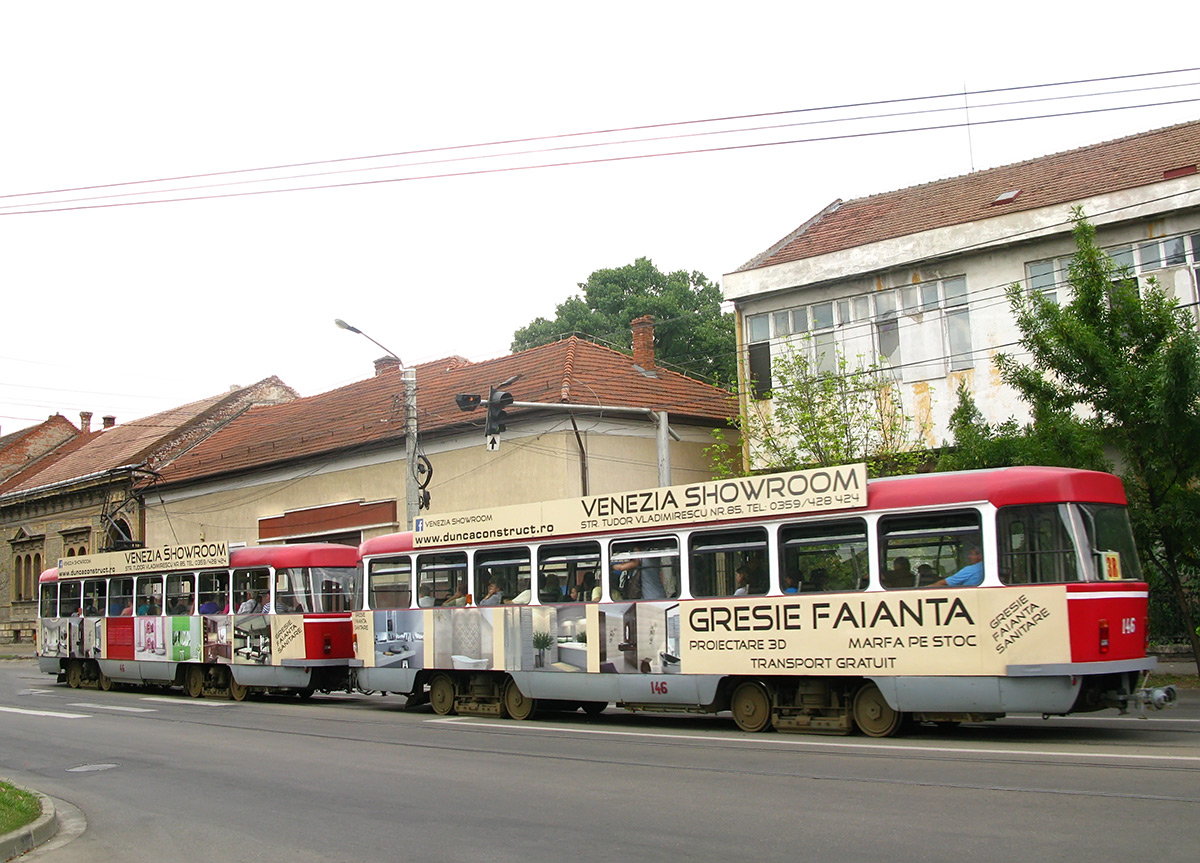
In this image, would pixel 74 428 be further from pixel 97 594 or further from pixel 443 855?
pixel 443 855

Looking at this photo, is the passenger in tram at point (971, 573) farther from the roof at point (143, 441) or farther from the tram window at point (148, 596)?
the roof at point (143, 441)

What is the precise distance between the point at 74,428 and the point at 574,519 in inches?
2175

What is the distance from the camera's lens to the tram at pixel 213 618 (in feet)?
71.4

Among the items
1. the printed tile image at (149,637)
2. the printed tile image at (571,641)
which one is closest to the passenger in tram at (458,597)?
the printed tile image at (571,641)

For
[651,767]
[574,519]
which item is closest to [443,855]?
[651,767]

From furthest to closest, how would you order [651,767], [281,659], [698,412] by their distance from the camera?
[698,412] → [281,659] → [651,767]

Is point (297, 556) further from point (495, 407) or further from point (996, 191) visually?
point (996, 191)

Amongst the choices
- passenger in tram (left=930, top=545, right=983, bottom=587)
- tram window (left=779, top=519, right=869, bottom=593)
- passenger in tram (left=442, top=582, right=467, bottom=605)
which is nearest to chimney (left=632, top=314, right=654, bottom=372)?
passenger in tram (left=442, top=582, right=467, bottom=605)

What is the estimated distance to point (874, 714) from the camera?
13.1 metres

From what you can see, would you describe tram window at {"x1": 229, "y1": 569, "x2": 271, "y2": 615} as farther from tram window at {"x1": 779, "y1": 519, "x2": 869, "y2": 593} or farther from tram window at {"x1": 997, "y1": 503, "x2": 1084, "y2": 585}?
tram window at {"x1": 997, "y1": 503, "x2": 1084, "y2": 585}

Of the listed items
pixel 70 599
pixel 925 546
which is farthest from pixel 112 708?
pixel 925 546

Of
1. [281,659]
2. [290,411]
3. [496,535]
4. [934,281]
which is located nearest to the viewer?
[496,535]

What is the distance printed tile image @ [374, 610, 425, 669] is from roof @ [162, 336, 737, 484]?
427 inches

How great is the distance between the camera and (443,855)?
7.68 metres
